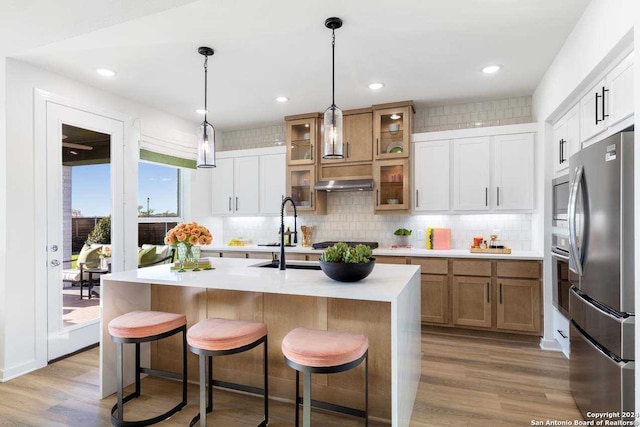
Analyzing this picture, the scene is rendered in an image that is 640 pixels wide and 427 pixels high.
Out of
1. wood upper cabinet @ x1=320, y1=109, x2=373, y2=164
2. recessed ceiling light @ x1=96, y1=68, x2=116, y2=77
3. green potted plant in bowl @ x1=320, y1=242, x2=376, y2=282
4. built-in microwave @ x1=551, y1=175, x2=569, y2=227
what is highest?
recessed ceiling light @ x1=96, y1=68, x2=116, y2=77

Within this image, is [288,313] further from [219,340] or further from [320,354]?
[320,354]

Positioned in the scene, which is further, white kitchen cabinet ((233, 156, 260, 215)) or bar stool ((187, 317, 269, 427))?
white kitchen cabinet ((233, 156, 260, 215))

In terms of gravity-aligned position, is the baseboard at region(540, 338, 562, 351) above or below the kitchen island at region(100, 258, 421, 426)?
below

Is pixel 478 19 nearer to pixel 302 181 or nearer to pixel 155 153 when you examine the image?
pixel 302 181

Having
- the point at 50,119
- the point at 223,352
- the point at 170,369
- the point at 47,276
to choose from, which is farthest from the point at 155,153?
the point at 223,352

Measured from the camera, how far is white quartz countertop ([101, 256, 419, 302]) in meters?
2.02

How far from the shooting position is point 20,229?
123 inches

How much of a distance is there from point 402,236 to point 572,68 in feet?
8.37

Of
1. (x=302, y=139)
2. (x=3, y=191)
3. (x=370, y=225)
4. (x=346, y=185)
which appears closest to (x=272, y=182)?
(x=302, y=139)

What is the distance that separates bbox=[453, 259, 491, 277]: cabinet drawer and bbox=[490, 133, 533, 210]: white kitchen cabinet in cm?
72

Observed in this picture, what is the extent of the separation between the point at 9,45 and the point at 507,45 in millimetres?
3963

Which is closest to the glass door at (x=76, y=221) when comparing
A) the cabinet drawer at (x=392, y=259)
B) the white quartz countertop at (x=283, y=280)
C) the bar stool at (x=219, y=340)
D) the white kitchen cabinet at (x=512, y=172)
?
the white quartz countertop at (x=283, y=280)

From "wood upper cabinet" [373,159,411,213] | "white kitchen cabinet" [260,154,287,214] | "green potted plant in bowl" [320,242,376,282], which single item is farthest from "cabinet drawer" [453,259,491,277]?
"white kitchen cabinet" [260,154,287,214]

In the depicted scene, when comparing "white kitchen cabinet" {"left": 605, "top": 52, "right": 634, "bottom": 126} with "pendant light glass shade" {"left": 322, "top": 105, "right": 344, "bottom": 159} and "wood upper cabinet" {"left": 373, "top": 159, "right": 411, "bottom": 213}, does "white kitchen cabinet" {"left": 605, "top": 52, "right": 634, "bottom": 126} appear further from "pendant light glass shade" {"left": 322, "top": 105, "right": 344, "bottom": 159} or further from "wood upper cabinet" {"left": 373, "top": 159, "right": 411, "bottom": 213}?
"wood upper cabinet" {"left": 373, "top": 159, "right": 411, "bottom": 213}
